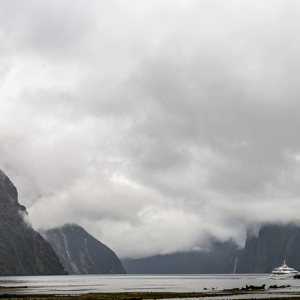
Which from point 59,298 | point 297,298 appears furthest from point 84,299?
point 297,298

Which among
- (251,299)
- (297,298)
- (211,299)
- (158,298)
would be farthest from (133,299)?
(297,298)

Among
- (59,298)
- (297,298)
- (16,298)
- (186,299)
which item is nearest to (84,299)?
(59,298)

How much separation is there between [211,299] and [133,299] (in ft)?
66.5

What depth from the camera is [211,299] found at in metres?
118

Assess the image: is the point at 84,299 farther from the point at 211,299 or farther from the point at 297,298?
the point at 297,298

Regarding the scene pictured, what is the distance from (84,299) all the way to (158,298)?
1982cm

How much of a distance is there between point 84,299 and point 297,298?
179 feet

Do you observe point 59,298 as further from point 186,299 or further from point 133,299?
point 186,299

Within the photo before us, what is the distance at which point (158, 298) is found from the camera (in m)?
123

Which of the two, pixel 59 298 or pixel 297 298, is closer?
pixel 297 298

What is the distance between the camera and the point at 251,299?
385 feet

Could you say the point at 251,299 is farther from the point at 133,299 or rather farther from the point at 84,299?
the point at 84,299

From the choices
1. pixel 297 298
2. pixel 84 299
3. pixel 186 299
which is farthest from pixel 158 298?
pixel 297 298

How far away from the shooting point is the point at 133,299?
117125 millimetres
